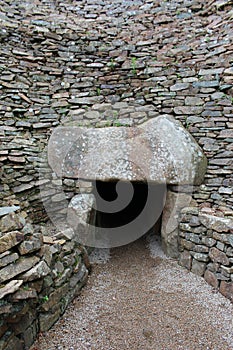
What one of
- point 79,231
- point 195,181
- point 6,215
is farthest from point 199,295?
point 6,215

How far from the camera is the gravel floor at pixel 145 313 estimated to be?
2.93 meters

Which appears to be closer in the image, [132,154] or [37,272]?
[37,272]

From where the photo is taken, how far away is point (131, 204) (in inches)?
270

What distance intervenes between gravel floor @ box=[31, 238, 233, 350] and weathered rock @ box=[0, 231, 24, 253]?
4.04 feet

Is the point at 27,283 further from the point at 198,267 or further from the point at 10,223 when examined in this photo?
the point at 198,267

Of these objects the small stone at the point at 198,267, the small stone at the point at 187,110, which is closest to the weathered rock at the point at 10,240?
the small stone at the point at 198,267

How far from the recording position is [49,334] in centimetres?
295

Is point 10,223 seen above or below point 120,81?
below

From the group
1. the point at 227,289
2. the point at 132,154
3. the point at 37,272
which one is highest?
the point at 132,154

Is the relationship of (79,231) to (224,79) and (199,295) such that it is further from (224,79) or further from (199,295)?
(224,79)

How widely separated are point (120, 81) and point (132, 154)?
5.93 ft

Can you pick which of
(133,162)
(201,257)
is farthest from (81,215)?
(201,257)

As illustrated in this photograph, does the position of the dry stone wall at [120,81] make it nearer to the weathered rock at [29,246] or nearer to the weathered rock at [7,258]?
the weathered rock at [29,246]

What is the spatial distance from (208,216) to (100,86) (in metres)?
3.27
